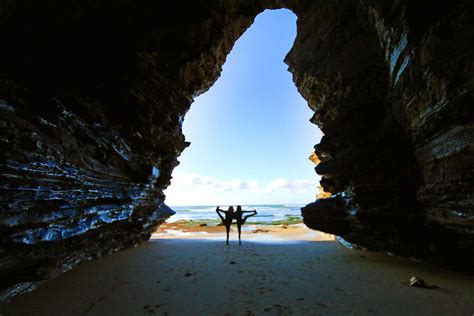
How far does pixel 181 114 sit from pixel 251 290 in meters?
9.31

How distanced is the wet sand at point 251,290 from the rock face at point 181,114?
81 centimetres

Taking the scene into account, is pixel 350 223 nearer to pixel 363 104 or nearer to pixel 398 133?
pixel 398 133

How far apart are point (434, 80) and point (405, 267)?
16.1 feet

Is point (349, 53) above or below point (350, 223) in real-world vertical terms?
above

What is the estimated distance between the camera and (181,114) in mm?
11430

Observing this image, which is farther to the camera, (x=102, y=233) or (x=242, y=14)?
(x=242, y=14)

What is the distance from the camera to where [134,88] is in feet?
27.5

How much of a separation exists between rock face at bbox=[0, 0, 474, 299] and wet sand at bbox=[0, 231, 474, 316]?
0.81 metres

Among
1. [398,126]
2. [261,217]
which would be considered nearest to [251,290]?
[398,126]

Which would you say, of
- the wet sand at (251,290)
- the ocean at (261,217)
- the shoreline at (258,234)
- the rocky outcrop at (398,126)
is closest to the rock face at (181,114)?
the rocky outcrop at (398,126)

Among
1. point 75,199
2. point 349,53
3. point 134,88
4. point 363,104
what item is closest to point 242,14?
point 349,53

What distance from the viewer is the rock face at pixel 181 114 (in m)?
4.31

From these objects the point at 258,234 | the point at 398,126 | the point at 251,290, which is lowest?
the point at 258,234

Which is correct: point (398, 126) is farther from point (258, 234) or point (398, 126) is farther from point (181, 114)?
point (258, 234)
